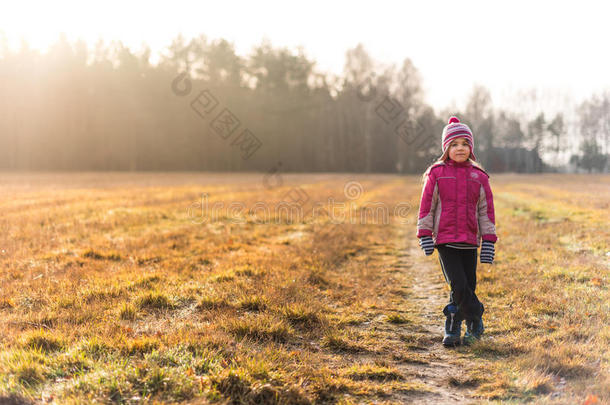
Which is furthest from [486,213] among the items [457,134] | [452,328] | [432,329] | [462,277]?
[432,329]

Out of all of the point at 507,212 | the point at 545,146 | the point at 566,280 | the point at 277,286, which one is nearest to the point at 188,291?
the point at 277,286

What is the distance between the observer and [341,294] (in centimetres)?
588

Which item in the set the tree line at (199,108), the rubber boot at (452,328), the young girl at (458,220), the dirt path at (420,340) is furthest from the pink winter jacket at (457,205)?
the tree line at (199,108)

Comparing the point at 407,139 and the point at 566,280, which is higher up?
the point at 407,139

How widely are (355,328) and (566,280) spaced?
3680 mm

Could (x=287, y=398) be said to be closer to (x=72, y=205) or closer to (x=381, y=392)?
(x=381, y=392)

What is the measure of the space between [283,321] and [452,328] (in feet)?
5.78

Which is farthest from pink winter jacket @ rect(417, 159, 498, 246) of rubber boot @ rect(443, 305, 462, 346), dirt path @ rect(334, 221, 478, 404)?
dirt path @ rect(334, 221, 478, 404)

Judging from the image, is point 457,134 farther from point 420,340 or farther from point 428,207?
point 420,340

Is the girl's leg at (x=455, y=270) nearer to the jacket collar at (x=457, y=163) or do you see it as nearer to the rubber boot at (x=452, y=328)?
the rubber boot at (x=452, y=328)

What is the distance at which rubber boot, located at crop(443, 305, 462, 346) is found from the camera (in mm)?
4176

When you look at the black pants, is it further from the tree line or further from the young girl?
the tree line

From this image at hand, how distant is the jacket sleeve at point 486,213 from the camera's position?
413cm

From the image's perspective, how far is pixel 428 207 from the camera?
4.18 meters
